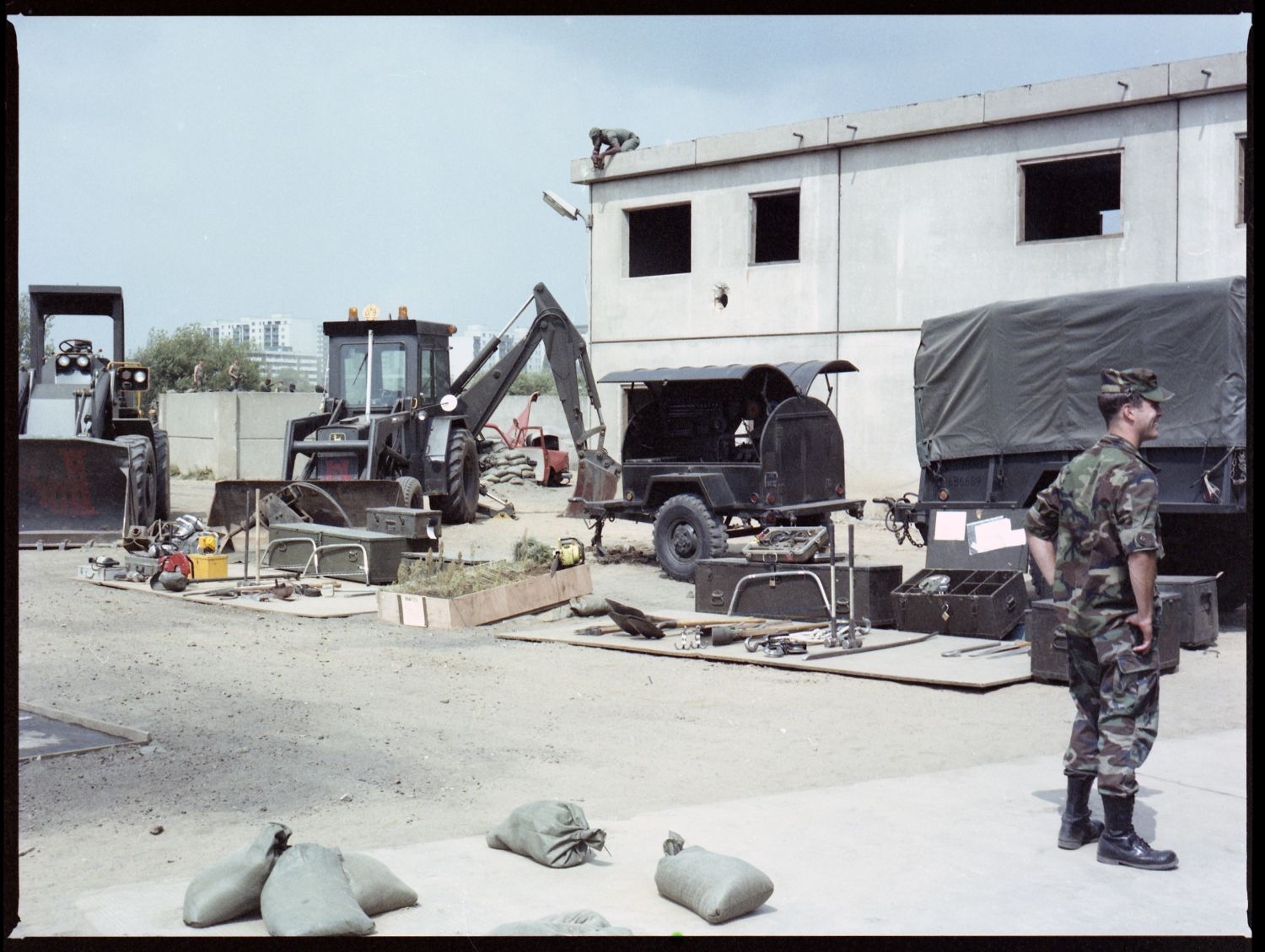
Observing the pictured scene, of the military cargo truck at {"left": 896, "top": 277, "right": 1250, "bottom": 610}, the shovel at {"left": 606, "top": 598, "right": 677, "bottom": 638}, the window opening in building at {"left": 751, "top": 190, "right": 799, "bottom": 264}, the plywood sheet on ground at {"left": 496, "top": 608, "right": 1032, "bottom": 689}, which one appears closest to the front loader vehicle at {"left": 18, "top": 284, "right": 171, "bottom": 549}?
the plywood sheet on ground at {"left": 496, "top": 608, "right": 1032, "bottom": 689}

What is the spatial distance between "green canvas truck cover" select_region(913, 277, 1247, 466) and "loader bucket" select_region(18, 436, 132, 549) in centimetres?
940

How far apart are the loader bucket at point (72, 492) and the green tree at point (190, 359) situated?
77.6 ft

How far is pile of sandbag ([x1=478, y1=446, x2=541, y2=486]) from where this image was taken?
91.5 ft

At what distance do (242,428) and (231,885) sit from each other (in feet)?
97.3

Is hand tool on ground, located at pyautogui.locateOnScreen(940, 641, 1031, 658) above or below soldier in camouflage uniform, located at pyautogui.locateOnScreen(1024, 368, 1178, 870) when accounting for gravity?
below

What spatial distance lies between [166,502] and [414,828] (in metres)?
12.5

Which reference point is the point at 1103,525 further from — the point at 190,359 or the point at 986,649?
the point at 190,359

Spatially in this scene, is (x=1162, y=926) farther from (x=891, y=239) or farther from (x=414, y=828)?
(x=891, y=239)

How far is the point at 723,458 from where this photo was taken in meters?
15.5

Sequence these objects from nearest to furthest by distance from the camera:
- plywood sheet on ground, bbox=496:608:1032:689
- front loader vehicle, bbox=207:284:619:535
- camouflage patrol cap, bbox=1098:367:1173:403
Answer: camouflage patrol cap, bbox=1098:367:1173:403 < plywood sheet on ground, bbox=496:608:1032:689 < front loader vehicle, bbox=207:284:619:535

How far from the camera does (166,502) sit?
1675cm

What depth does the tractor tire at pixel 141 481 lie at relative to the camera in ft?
49.7

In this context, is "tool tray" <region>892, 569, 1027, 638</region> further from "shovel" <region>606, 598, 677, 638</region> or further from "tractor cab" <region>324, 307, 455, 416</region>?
"tractor cab" <region>324, 307, 455, 416</region>

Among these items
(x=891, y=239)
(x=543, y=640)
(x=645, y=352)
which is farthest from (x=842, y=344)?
(x=543, y=640)
